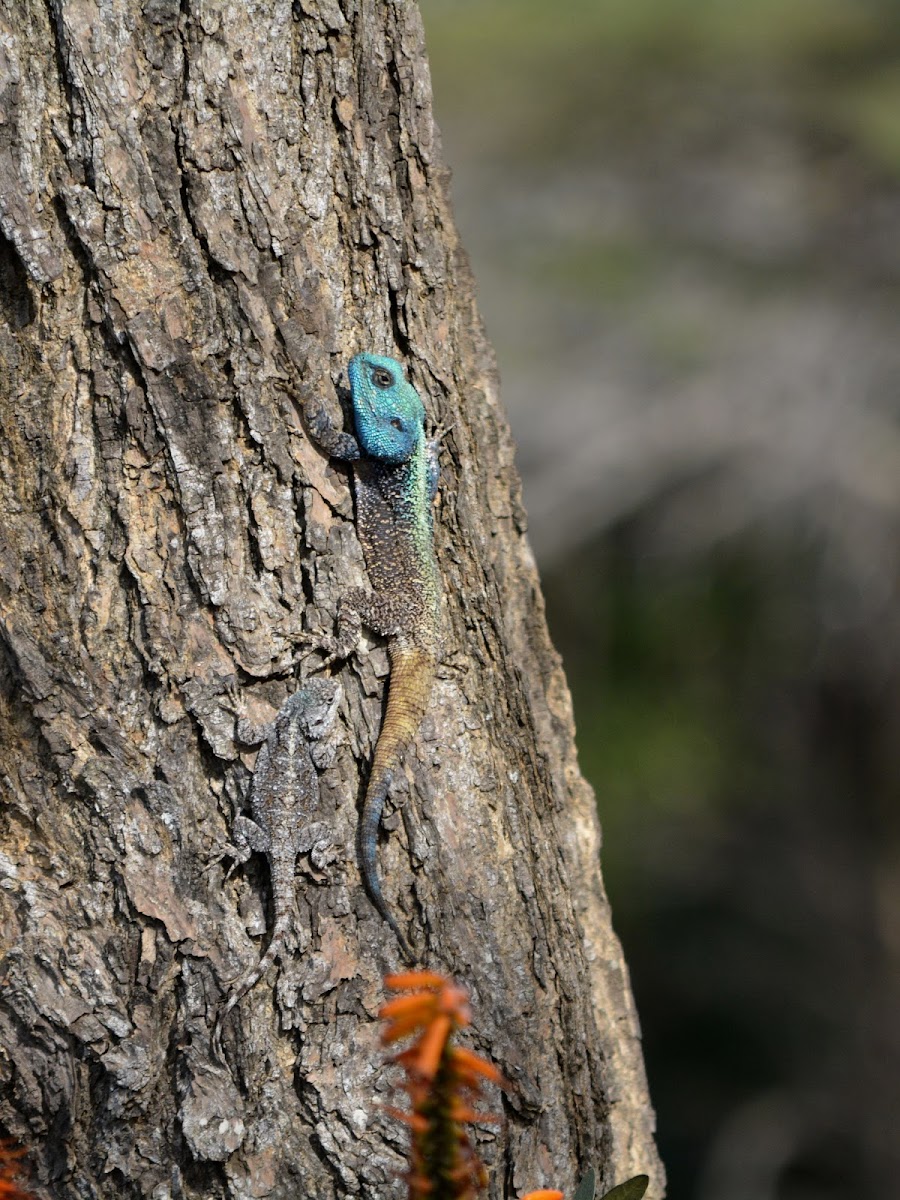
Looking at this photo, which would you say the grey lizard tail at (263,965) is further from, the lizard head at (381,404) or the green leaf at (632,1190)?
the lizard head at (381,404)

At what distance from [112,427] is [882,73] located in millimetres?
5778

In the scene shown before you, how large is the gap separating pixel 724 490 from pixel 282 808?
4.92 m

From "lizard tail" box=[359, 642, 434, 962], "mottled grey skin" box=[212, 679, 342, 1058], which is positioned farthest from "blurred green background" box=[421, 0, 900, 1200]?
"mottled grey skin" box=[212, 679, 342, 1058]

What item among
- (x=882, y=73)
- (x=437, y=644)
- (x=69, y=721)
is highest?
(x=882, y=73)

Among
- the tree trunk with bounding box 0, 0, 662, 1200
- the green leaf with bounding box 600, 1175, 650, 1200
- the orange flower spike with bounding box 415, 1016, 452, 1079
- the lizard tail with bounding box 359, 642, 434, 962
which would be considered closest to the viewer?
the orange flower spike with bounding box 415, 1016, 452, 1079

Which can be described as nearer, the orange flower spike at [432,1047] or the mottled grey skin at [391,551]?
the orange flower spike at [432,1047]

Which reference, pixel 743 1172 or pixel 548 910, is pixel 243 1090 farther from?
pixel 743 1172

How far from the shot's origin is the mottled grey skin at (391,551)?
2.37 metres

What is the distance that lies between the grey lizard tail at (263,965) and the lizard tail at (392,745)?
0.18 meters

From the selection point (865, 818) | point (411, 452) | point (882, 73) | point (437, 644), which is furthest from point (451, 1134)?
point (865, 818)

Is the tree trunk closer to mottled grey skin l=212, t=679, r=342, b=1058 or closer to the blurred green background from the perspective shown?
mottled grey skin l=212, t=679, r=342, b=1058

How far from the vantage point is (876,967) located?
7504 millimetres

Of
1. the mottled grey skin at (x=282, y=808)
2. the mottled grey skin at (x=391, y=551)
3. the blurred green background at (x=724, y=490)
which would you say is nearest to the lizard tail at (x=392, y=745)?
the mottled grey skin at (x=391, y=551)

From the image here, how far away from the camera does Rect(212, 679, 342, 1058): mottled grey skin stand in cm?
221
